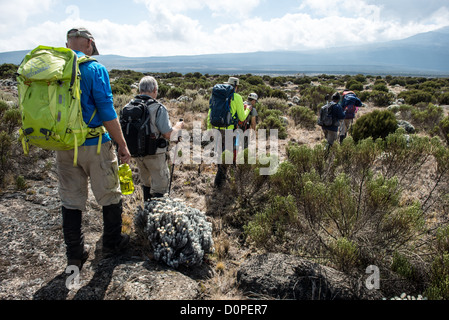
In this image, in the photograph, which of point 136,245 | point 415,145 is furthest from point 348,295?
point 415,145

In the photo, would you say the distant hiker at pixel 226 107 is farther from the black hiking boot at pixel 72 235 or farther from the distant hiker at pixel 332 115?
the black hiking boot at pixel 72 235

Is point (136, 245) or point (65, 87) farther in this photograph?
point (136, 245)

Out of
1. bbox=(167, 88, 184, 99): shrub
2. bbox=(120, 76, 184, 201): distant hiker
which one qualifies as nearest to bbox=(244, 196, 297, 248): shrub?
bbox=(120, 76, 184, 201): distant hiker

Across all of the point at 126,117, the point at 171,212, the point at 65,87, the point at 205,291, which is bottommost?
the point at 205,291

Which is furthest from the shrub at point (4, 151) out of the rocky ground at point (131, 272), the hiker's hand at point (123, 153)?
the hiker's hand at point (123, 153)

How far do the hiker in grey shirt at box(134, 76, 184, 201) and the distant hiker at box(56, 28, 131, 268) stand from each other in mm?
614

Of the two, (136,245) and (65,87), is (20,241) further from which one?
(65,87)

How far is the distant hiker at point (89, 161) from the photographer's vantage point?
2145 mm

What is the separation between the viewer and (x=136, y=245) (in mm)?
2908

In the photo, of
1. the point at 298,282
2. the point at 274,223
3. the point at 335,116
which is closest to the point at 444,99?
A: the point at 335,116

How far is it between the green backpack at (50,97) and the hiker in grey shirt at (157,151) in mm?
940

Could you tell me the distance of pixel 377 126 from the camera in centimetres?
691

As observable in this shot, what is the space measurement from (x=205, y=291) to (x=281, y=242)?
1113mm

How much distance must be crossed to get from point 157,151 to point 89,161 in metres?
0.84
